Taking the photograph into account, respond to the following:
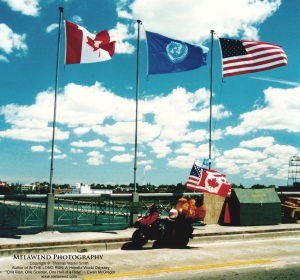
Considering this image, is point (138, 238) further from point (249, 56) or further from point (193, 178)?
point (249, 56)

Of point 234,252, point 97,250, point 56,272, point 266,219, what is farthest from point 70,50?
point 266,219

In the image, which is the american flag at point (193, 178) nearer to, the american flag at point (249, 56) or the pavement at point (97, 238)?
the pavement at point (97, 238)

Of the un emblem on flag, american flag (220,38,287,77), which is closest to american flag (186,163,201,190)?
american flag (220,38,287,77)

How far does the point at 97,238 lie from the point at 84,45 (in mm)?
5986

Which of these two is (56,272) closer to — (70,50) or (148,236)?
(148,236)

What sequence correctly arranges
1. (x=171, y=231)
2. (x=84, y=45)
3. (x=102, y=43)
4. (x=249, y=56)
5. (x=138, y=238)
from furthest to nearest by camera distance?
(x=249, y=56)
(x=102, y=43)
(x=84, y=45)
(x=171, y=231)
(x=138, y=238)

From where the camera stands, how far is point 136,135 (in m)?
12.7

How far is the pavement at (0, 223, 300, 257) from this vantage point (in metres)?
8.80

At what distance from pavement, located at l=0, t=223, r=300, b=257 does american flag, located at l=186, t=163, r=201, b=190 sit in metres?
1.48

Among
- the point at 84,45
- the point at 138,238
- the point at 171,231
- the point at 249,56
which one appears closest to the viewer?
the point at 138,238

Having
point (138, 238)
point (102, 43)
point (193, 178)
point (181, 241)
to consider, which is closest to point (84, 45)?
point (102, 43)

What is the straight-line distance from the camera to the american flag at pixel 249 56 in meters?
13.4

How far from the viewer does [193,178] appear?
12.6 m

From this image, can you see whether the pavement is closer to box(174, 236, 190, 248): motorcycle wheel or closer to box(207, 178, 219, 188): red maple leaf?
box(174, 236, 190, 248): motorcycle wheel
